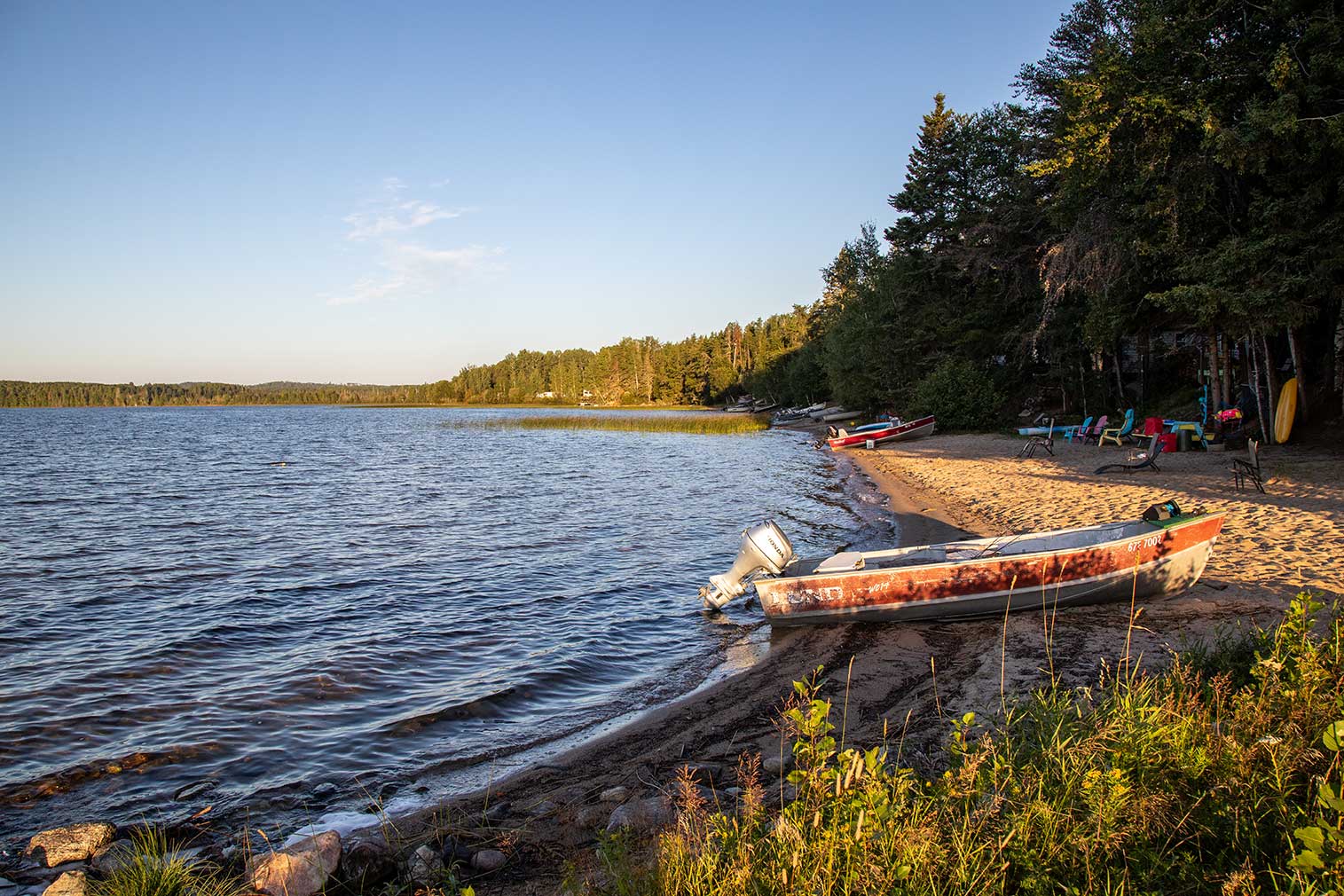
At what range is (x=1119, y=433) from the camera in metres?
23.7

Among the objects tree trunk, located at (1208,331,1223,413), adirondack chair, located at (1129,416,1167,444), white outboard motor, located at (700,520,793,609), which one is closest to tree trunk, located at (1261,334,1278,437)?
tree trunk, located at (1208,331,1223,413)

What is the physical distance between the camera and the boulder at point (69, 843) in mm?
5023

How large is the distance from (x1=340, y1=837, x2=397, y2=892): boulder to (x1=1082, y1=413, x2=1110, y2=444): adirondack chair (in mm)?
26084

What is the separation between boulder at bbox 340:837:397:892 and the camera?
174 inches

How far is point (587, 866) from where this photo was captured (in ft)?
14.4

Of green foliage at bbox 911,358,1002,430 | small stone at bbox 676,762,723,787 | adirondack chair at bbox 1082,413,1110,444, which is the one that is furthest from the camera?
green foliage at bbox 911,358,1002,430

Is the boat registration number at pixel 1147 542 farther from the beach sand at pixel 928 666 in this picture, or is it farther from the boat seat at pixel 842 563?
the boat seat at pixel 842 563

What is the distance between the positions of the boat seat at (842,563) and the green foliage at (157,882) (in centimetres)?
710

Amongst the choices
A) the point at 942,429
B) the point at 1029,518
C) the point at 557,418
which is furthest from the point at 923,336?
the point at 557,418

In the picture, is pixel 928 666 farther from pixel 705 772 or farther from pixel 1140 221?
pixel 1140 221

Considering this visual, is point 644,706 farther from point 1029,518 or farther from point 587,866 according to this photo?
point 1029,518

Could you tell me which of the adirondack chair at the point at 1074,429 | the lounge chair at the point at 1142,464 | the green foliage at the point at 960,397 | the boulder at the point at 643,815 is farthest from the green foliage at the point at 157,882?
the green foliage at the point at 960,397

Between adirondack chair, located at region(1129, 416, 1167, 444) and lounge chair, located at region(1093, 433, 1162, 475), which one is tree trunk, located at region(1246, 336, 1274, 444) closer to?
adirondack chair, located at region(1129, 416, 1167, 444)

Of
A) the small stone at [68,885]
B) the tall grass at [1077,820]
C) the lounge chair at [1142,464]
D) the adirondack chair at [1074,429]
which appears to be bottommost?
the small stone at [68,885]
